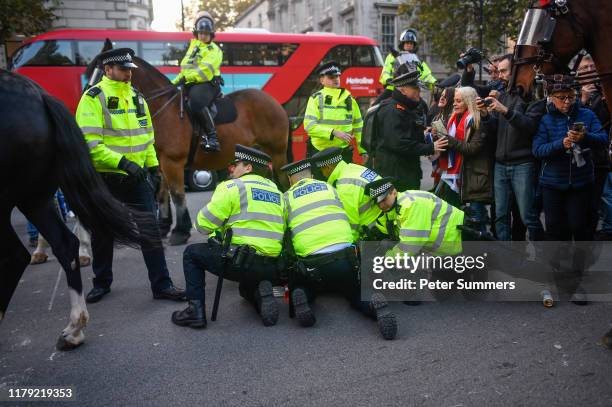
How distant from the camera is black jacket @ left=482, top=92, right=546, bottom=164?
15.8 feet

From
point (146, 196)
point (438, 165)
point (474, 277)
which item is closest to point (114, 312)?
point (146, 196)

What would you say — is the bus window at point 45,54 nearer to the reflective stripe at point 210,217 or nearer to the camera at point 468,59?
the camera at point 468,59

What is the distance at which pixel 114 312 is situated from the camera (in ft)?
15.2

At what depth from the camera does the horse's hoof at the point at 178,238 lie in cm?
706

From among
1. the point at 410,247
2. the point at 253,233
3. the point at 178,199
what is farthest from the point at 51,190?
the point at 178,199

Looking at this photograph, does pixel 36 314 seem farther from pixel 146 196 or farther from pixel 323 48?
pixel 323 48

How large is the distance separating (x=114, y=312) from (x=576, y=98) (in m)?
4.63

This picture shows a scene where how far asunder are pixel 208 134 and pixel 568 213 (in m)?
4.73

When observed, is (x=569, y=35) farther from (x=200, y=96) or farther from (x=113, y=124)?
(x=200, y=96)

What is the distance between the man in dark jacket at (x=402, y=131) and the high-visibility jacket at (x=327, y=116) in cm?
102

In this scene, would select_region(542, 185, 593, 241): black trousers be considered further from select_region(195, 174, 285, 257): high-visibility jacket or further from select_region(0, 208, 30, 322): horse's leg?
select_region(0, 208, 30, 322): horse's leg

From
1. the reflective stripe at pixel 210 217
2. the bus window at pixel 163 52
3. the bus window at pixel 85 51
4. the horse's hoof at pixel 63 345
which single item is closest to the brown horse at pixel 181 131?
the reflective stripe at pixel 210 217

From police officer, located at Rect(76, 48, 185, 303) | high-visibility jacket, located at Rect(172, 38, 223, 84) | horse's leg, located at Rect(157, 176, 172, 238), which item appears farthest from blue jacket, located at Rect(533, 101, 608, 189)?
horse's leg, located at Rect(157, 176, 172, 238)

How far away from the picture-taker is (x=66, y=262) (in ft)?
12.6
